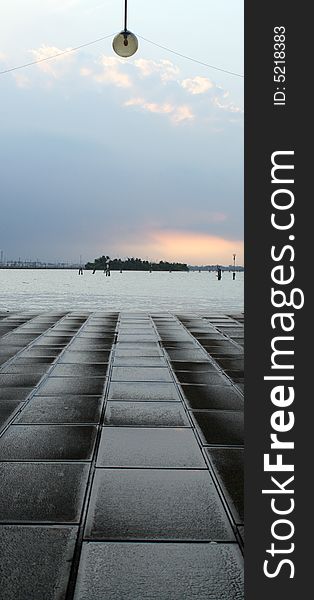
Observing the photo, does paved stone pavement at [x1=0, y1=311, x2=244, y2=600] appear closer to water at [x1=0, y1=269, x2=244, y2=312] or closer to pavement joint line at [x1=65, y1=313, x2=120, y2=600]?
pavement joint line at [x1=65, y1=313, x2=120, y2=600]

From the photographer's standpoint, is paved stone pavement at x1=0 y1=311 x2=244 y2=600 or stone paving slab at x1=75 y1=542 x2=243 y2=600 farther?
paved stone pavement at x1=0 y1=311 x2=244 y2=600

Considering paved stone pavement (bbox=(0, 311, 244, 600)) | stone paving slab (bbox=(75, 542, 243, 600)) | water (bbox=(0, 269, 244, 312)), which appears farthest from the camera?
water (bbox=(0, 269, 244, 312))

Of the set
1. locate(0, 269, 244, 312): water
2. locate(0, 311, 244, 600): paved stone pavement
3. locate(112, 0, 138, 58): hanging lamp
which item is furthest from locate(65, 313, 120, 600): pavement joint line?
locate(0, 269, 244, 312): water

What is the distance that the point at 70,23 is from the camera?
26.9m

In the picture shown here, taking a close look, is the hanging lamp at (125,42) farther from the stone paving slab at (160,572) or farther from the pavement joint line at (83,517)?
the stone paving slab at (160,572)

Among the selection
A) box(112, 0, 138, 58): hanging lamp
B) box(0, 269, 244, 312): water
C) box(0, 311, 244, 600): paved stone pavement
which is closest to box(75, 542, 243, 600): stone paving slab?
box(0, 311, 244, 600): paved stone pavement

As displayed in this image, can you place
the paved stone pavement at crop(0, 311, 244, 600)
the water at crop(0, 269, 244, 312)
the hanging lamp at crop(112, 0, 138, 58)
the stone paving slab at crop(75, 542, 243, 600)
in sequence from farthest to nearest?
the water at crop(0, 269, 244, 312) → the hanging lamp at crop(112, 0, 138, 58) → the paved stone pavement at crop(0, 311, 244, 600) → the stone paving slab at crop(75, 542, 243, 600)

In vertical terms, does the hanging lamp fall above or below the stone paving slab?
above

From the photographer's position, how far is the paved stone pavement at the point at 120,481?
3000mm

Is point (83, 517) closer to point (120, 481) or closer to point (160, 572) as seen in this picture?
point (120, 481)

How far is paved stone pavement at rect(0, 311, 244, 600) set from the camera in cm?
300

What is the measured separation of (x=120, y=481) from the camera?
4344 millimetres

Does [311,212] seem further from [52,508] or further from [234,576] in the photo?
[52,508]

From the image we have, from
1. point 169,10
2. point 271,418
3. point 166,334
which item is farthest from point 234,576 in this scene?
point 169,10
